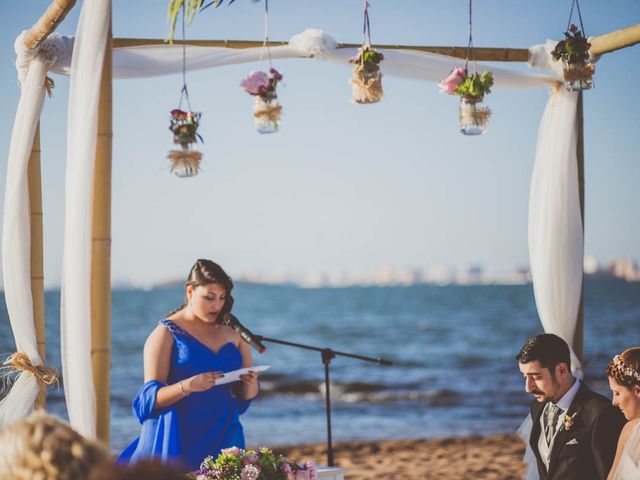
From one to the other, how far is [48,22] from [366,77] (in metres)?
1.31

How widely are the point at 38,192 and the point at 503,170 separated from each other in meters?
27.1

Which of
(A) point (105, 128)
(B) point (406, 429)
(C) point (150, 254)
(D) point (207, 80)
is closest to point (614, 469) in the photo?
(A) point (105, 128)

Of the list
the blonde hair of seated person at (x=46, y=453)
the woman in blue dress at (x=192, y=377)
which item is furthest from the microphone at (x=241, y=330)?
the blonde hair of seated person at (x=46, y=453)

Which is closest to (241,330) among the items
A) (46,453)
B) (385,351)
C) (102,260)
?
(102,260)

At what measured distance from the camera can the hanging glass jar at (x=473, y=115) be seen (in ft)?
15.5

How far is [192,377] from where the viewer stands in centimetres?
402

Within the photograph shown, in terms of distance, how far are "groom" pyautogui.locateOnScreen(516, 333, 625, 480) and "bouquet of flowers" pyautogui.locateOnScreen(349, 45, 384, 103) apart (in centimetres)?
146

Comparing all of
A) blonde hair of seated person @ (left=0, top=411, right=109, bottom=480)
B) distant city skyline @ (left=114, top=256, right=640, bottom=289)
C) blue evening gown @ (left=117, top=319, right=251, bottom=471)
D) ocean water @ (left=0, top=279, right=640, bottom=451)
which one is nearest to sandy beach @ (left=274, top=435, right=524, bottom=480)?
ocean water @ (left=0, top=279, right=640, bottom=451)

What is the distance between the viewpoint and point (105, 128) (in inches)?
164

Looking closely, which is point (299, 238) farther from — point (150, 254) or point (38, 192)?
point (38, 192)

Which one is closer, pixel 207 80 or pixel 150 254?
pixel 207 80

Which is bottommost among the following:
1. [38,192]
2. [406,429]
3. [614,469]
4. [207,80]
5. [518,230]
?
[406,429]

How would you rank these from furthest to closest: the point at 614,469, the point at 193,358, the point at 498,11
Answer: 1. the point at 498,11
2. the point at 193,358
3. the point at 614,469

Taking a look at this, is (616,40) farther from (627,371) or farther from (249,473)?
(249,473)
